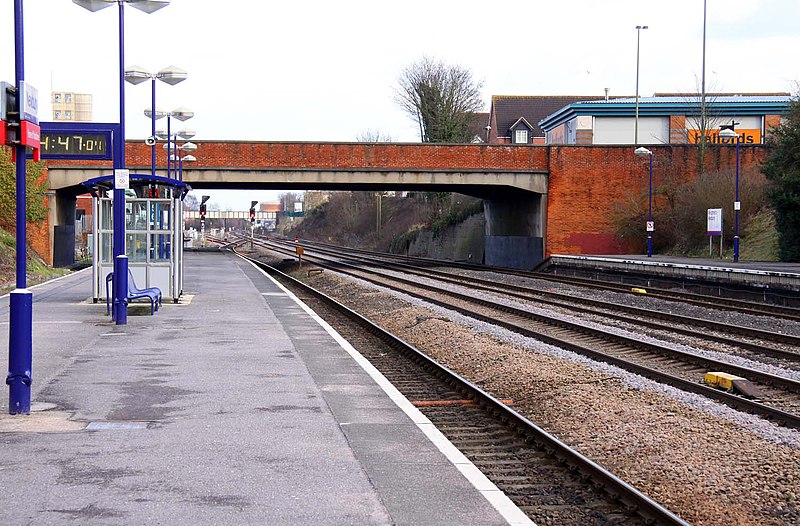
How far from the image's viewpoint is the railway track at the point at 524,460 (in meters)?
6.55

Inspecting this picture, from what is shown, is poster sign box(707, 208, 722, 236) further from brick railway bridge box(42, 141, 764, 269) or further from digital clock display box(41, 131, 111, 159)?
digital clock display box(41, 131, 111, 159)

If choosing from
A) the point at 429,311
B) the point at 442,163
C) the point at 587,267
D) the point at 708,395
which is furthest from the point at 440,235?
the point at 708,395

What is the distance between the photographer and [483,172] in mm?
45781

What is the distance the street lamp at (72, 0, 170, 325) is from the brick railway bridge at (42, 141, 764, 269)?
91.6ft

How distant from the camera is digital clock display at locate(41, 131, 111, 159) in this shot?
18.9 meters

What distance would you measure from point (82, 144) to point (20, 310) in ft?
35.7

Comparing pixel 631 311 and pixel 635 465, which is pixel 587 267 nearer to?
pixel 631 311

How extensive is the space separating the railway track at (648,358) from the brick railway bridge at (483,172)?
22.7 meters

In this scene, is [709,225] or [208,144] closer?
[709,225]

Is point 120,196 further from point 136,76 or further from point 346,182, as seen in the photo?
point 346,182

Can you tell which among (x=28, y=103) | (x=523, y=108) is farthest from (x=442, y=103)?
(x=28, y=103)

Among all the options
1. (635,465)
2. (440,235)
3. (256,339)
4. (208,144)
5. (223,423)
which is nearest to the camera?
(635,465)

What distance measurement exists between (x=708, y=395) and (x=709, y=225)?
28.2 meters

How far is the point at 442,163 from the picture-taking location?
46344 mm
